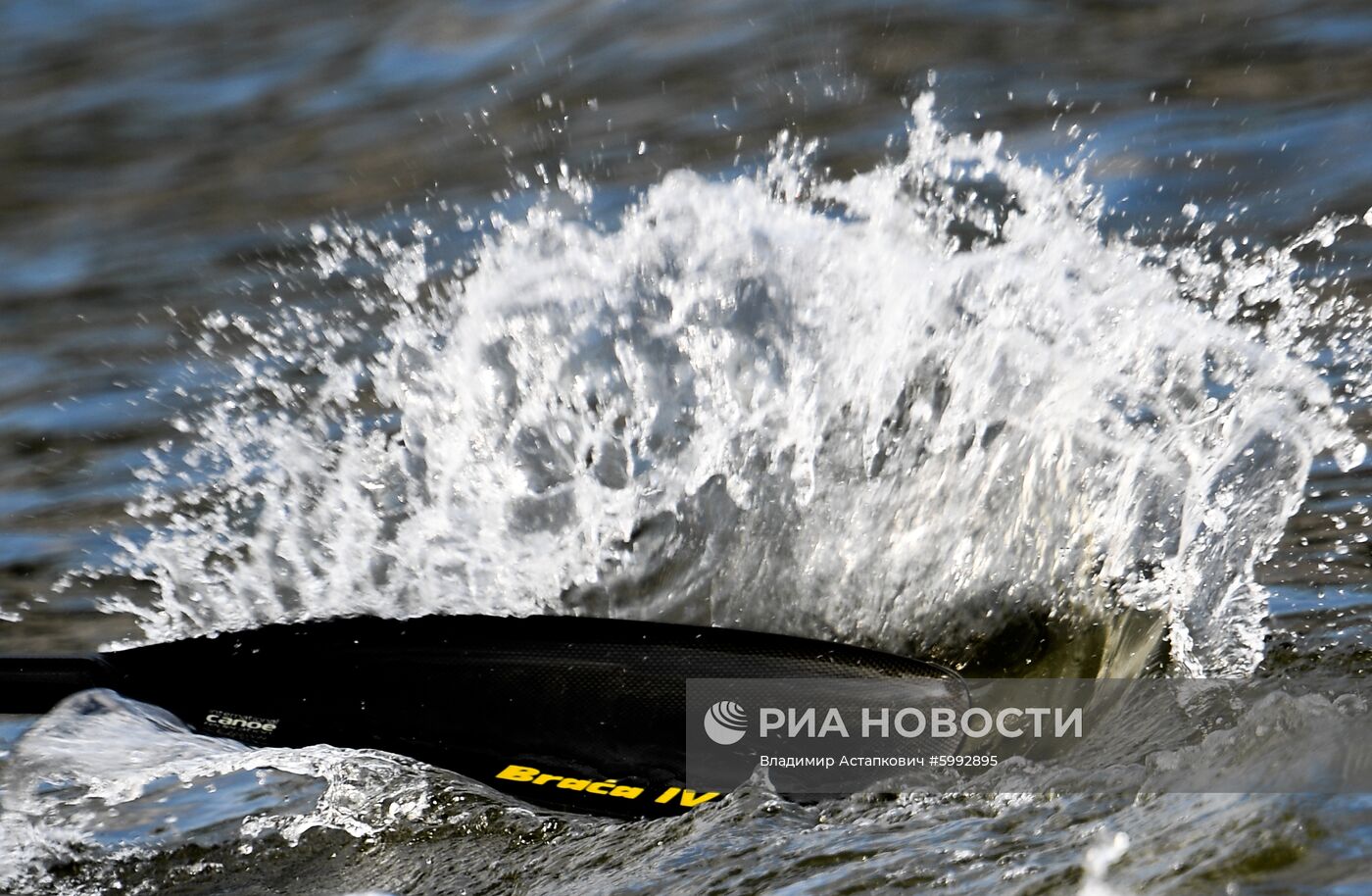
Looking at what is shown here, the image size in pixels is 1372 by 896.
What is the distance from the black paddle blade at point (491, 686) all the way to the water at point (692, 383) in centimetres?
10

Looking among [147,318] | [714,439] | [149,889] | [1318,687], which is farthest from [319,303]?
[1318,687]

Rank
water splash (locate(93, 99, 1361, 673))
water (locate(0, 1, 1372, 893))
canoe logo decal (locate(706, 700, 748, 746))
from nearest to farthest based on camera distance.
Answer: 1. water (locate(0, 1, 1372, 893))
2. canoe logo decal (locate(706, 700, 748, 746))
3. water splash (locate(93, 99, 1361, 673))

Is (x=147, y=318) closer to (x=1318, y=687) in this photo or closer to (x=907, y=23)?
(x=907, y=23)

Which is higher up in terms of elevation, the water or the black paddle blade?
the water

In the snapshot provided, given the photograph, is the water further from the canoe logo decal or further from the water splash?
the canoe logo decal

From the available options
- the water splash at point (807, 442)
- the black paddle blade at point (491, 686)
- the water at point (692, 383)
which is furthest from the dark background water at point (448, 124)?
the black paddle blade at point (491, 686)

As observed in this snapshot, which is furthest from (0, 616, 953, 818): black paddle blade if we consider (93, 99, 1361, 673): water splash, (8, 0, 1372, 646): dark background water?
(8, 0, 1372, 646): dark background water

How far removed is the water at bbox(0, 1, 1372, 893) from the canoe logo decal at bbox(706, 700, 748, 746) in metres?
0.28

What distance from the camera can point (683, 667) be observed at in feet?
7.75

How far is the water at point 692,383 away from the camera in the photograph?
210cm

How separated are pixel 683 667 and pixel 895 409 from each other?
621 mm

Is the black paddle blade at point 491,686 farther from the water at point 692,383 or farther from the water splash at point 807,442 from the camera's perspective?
the water splash at point 807,442

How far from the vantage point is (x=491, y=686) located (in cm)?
244

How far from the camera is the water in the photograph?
A: 2.10 m
